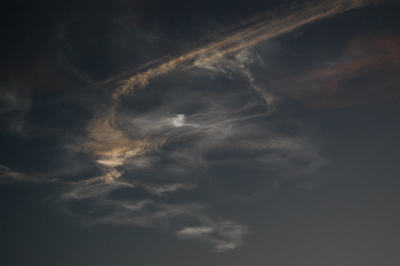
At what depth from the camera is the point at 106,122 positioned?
12297 mm

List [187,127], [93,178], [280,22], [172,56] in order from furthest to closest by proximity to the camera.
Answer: [93,178] < [187,127] < [172,56] < [280,22]

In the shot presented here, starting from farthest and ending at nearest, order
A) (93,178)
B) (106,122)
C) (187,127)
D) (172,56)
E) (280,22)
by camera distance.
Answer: (93,178) → (187,127) → (106,122) → (172,56) → (280,22)

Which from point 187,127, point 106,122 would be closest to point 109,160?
point 106,122

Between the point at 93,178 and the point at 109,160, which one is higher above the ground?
the point at 109,160

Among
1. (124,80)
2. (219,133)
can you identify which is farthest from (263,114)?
(124,80)

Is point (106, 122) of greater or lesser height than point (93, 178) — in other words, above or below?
above

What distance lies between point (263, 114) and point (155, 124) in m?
6.41

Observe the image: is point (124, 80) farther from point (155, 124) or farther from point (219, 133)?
point (219, 133)

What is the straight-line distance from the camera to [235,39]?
32.1 feet

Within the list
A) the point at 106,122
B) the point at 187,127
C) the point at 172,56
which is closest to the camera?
the point at 172,56

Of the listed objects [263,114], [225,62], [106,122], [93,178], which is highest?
[225,62]

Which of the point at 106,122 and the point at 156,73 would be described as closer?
the point at 156,73

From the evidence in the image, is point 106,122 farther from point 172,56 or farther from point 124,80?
point 172,56

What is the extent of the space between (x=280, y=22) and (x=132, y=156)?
1127cm
